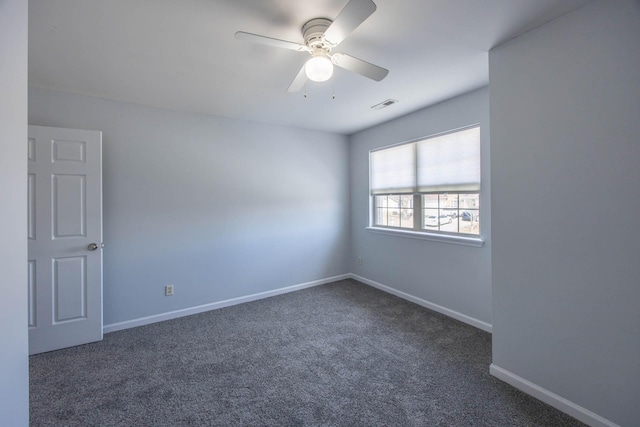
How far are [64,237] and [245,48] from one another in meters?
2.43

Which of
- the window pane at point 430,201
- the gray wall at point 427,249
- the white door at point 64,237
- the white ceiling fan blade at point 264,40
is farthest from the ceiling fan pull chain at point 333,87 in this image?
the white door at point 64,237

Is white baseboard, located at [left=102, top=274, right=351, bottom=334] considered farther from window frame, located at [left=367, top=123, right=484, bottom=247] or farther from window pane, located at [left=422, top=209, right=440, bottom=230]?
window pane, located at [left=422, top=209, right=440, bottom=230]

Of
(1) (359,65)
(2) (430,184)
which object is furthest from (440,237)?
(1) (359,65)

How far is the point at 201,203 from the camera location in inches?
131

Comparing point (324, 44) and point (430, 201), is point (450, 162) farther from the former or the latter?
point (324, 44)

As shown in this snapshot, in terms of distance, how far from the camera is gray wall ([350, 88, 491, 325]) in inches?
108

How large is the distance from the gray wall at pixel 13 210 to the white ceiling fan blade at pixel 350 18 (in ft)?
4.17

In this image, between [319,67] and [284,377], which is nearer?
[319,67]

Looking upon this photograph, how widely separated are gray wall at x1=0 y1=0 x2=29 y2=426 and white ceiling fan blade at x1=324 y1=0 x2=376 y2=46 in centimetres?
127

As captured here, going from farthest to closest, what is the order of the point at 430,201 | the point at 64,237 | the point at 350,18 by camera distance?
the point at 430,201 → the point at 64,237 → the point at 350,18

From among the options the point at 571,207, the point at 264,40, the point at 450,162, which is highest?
the point at 264,40

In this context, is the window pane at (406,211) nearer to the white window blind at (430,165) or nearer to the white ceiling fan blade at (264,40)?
the white window blind at (430,165)

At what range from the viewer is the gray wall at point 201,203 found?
285 cm

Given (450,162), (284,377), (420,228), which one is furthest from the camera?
(420,228)
